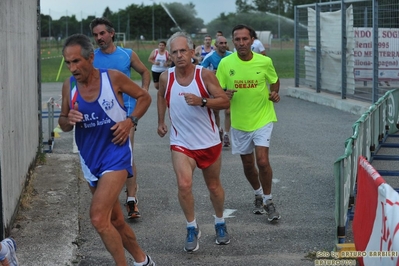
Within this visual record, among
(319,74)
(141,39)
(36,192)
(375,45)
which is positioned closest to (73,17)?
(141,39)

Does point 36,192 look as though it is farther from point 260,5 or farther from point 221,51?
point 260,5

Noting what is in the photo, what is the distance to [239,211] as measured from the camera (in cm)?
839

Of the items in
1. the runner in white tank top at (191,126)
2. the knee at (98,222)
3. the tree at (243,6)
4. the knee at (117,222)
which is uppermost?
the tree at (243,6)

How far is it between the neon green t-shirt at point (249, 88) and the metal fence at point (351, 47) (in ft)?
30.0

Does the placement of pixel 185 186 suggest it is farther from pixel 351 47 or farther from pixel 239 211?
pixel 351 47

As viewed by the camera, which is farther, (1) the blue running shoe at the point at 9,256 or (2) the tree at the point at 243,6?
(2) the tree at the point at 243,6

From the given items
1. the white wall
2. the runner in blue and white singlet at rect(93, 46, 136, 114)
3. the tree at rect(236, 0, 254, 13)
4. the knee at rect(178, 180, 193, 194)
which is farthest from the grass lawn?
the tree at rect(236, 0, 254, 13)

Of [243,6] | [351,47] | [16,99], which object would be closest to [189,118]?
[16,99]

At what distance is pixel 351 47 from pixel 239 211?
37.4 feet

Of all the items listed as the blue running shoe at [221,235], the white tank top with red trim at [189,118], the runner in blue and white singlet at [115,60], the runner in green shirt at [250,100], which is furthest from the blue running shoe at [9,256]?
the runner in blue and white singlet at [115,60]

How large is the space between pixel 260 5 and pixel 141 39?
30246 mm

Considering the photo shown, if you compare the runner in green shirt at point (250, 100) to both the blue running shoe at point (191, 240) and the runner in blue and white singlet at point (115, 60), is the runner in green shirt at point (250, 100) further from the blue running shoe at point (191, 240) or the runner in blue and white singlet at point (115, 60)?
the blue running shoe at point (191, 240)

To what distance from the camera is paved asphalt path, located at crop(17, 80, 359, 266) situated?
6.78 m

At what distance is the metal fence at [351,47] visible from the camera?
17.3 m
